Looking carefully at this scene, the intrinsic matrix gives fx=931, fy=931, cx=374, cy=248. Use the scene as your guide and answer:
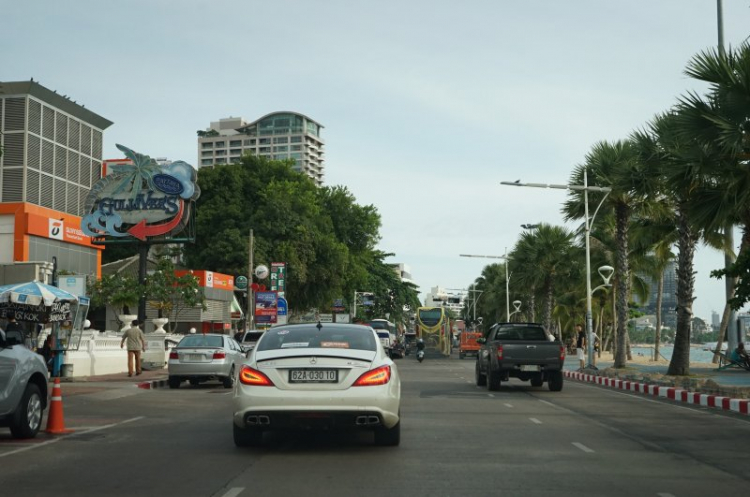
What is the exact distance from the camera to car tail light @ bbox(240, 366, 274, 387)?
10453 mm

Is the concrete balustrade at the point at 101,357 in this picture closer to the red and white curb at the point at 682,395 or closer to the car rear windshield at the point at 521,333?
the car rear windshield at the point at 521,333

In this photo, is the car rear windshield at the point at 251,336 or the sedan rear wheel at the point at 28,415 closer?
the sedan rear wheel at the point at 28,415

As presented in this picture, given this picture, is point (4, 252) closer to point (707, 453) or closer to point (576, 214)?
point (576, 214)

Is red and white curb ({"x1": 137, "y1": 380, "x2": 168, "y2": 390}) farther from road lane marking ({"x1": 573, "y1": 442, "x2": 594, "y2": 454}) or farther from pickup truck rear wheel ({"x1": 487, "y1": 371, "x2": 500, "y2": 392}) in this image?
road lane marking ({"x1": 573, "y1": 442, "x2": 594, "y2": 454})

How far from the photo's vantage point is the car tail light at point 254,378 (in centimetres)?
1045

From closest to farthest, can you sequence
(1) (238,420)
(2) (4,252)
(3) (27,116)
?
(1) (238,420), (2) (4,252), (3) (27,116)

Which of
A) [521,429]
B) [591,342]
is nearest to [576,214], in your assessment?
[591,342]

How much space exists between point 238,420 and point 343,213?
69.1 metres

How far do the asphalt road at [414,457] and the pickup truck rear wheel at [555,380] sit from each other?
263 inches

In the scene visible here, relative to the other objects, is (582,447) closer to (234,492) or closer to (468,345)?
(234,492)

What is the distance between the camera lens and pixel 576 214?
3916 cm

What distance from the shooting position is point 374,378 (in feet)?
34.7

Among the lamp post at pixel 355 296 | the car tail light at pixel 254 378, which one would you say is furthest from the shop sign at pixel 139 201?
the lamp post at pixel 355 296

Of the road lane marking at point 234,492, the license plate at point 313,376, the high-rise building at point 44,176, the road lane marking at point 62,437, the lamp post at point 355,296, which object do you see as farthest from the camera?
the lamp post at point 355,296
